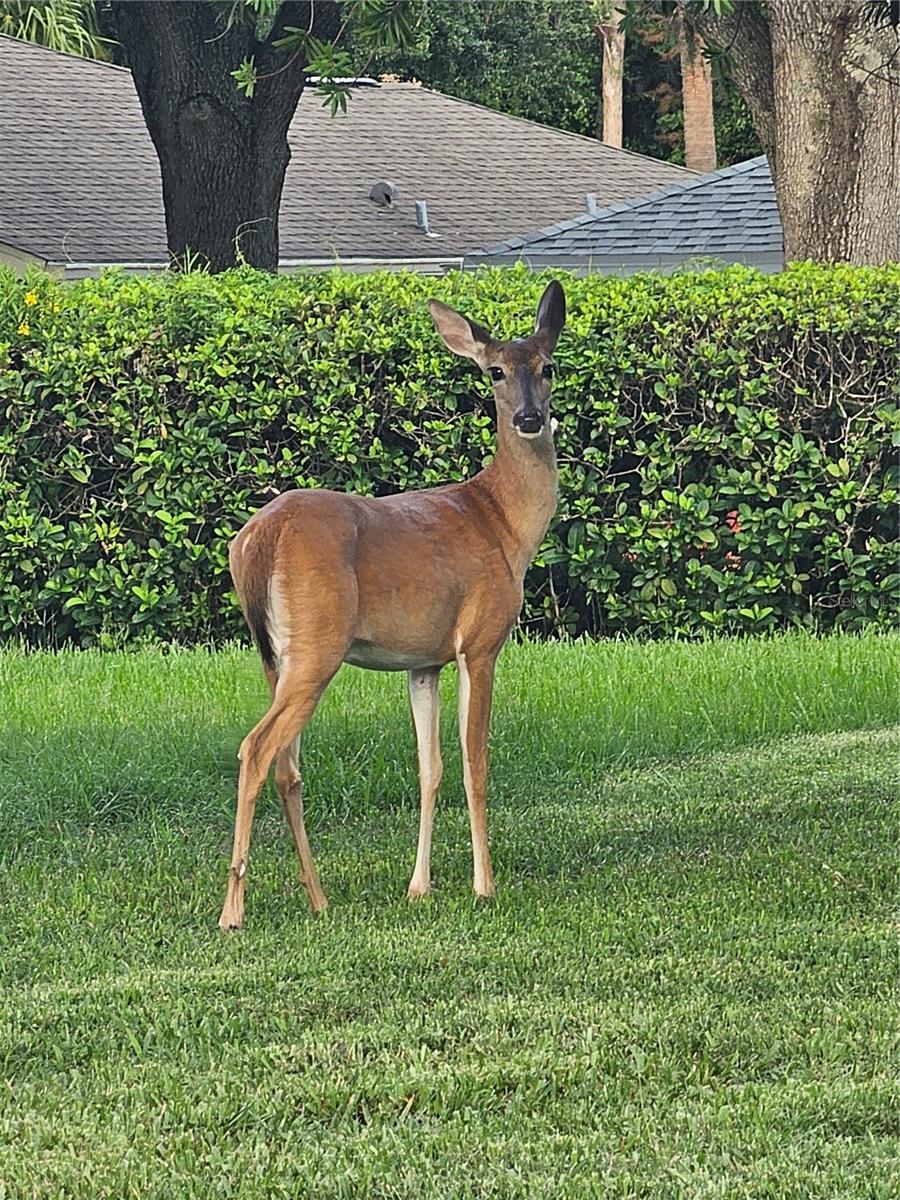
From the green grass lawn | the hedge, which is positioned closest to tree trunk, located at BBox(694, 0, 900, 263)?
the hedge

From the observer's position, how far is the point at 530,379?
18.6 ft

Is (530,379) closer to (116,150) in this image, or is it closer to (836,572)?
(836,572)

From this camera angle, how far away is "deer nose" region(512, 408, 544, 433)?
18.4 feet

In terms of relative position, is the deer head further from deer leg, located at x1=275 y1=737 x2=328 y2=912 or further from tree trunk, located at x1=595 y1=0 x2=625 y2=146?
tree trunk, located at x1=595 y1=0 x2=625 y2=146

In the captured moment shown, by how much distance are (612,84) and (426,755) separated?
106 ft

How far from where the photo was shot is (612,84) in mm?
36250

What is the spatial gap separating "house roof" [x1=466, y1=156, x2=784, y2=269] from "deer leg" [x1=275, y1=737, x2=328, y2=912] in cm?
1437

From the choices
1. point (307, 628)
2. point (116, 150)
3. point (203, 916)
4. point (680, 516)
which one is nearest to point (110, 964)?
point (203, 916)

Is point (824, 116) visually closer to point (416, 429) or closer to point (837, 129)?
point (837, 129)

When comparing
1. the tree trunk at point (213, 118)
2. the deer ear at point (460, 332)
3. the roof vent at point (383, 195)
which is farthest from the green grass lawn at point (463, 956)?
the roof vent at point (383, 195)

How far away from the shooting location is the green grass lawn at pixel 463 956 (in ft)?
12.8

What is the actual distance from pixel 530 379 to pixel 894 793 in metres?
2.64

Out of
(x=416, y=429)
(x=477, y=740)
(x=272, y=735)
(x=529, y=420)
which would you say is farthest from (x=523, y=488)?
(x=416, y=429)

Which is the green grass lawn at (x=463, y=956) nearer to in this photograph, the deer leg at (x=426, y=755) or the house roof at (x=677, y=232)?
the deer leg at (x=426, y=755)
